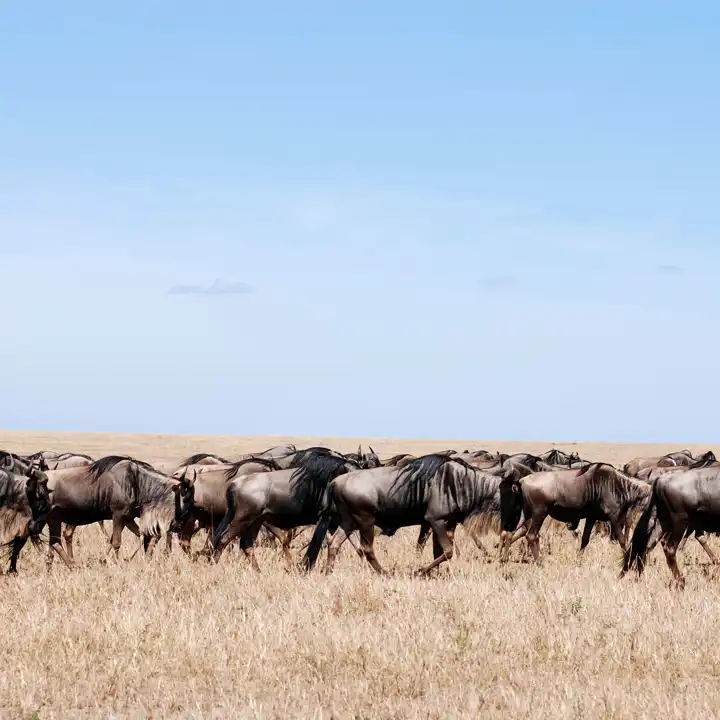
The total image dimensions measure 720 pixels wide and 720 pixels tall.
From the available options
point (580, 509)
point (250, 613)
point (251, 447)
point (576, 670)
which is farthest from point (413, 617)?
point (251, 447)

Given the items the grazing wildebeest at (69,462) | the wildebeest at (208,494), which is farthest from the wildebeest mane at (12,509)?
the grazing wildebeest at (69,462)

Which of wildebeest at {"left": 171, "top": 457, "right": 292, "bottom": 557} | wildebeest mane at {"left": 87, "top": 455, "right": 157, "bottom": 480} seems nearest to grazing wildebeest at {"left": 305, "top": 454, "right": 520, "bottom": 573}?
wildebeest at {"left": 171, "top": 457, "right": 292, "bottom": 557}

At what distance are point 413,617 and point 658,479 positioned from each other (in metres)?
4.57

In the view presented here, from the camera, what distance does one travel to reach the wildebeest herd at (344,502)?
1251cm

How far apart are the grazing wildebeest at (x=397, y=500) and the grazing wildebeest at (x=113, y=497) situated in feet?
9.08

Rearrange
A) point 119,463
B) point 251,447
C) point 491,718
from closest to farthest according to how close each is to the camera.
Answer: point 491,718 < point 119,463 < point 251,447

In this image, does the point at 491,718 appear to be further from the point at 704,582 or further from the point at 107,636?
the point at 704,582

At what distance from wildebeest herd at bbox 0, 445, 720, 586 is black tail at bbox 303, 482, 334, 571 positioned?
2cm

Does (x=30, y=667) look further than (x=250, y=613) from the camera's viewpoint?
No

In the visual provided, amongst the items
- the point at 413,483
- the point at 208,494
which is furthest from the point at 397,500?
the point at 208,494

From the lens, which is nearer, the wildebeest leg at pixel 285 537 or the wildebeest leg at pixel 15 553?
the wildebeest leg at pixel 15 553

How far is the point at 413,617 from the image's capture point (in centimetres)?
923

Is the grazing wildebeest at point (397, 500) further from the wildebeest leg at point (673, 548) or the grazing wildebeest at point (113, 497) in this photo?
the grazing wildebeest at point (113, 497)

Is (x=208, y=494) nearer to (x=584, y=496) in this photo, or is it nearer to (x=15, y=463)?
(x=15, y=463)
